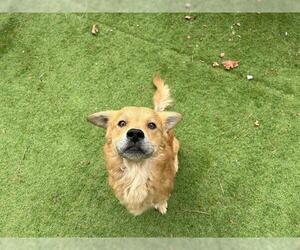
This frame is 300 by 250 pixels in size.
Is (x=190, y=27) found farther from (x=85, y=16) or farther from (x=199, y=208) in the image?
(x=199, y=208)

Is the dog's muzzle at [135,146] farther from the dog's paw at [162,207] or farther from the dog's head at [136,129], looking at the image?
the dog's paw at [162,207]

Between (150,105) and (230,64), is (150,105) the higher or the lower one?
the lower one

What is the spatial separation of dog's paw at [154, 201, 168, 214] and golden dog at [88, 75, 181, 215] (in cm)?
2

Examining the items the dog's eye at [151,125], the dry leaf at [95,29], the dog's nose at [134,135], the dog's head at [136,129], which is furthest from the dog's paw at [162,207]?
the dry leaf at [95,29]

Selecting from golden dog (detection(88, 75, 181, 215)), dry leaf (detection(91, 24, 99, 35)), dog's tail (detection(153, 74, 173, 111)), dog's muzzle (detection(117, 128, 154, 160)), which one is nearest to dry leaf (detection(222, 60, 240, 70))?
dog's tail (detection(153, 74, 173, 111))

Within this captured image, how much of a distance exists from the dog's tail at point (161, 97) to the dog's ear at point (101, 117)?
2.55 ft

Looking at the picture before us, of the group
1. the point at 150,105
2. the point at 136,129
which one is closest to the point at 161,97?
the point at 150,105

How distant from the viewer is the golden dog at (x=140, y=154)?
3.42 meters

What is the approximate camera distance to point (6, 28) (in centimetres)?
521

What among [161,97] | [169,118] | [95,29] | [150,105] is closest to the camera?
[169,118]

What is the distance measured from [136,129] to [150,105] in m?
1.42

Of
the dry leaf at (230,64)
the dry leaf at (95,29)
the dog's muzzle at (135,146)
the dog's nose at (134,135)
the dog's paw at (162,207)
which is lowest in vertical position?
the dog's paw at (162,207)

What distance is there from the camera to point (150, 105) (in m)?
4.77

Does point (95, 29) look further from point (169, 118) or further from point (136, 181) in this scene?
point (136, 181)
